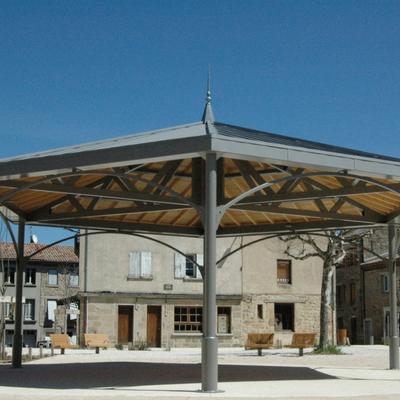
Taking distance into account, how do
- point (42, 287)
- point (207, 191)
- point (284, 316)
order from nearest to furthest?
point (207, 191)
point (284, 316)
point (42, 287)

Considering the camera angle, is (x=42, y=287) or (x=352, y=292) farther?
(x=42, y=287)

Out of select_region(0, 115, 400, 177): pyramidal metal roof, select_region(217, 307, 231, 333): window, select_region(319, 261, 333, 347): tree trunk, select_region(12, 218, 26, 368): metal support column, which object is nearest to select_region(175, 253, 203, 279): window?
select_region(217, 307, 231, 333): window

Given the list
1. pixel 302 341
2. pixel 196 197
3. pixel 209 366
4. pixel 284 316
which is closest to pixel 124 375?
pixel 209 366

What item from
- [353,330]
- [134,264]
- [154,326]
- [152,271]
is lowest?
[353,330]

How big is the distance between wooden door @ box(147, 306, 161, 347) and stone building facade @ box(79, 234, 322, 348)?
53mm

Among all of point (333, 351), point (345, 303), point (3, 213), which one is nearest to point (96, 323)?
point (333, 351)

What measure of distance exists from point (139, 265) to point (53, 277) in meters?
21.4

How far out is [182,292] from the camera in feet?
117

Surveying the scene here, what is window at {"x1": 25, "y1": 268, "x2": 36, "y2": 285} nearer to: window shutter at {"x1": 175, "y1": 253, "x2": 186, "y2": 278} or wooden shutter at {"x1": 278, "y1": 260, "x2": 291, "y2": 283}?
window shutter at {"x1": 175, "y1": 253, "x2": 186, "y2": 278}

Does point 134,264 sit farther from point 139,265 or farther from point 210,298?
point 210,298

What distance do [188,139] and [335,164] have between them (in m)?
2.73

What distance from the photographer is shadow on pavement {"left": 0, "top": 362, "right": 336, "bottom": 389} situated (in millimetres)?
12242

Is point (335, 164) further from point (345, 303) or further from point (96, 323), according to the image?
point (345, 303)

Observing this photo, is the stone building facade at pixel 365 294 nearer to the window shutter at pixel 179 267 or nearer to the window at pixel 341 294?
the window at pixel 341 294
